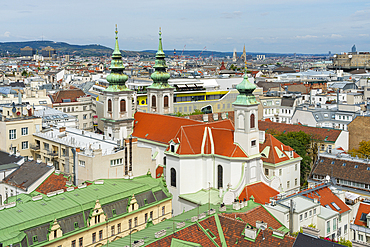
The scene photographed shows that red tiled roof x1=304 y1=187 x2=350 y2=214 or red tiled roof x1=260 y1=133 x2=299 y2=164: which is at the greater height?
red tiled roof x1=260 y1=133 x2=299 y2=164

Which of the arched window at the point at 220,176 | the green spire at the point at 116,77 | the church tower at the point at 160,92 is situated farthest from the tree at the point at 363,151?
the green spire at the point at 116,77

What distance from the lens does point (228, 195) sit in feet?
190

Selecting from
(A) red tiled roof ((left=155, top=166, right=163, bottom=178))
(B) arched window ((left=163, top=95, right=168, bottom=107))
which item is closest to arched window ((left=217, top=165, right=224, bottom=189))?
(A) red tiled roof ((left=155, top=166, right=163, bottom=178))

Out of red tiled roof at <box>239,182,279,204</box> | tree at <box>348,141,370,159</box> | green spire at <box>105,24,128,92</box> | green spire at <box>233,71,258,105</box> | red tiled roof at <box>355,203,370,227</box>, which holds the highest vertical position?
green spire at <box>105,24,128,92</box>

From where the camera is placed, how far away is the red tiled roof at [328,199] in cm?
5328

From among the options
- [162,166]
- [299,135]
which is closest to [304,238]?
[162,166]

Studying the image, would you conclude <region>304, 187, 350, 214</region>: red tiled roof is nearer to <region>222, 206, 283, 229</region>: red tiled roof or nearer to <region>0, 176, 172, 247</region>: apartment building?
<region>222, 206, 283, 229</region>: red tiled roof

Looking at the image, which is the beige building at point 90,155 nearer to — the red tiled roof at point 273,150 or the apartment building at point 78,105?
the red tiled roof at point 273,150

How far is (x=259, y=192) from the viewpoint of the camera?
59219mm

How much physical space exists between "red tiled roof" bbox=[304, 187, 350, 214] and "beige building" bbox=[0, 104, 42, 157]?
44523 millimetres

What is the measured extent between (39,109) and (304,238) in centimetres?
7513

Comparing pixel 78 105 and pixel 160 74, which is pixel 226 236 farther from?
pixel 78 105

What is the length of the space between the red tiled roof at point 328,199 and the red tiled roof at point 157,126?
2239 cm

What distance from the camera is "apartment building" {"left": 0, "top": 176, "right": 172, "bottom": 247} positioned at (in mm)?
41062
